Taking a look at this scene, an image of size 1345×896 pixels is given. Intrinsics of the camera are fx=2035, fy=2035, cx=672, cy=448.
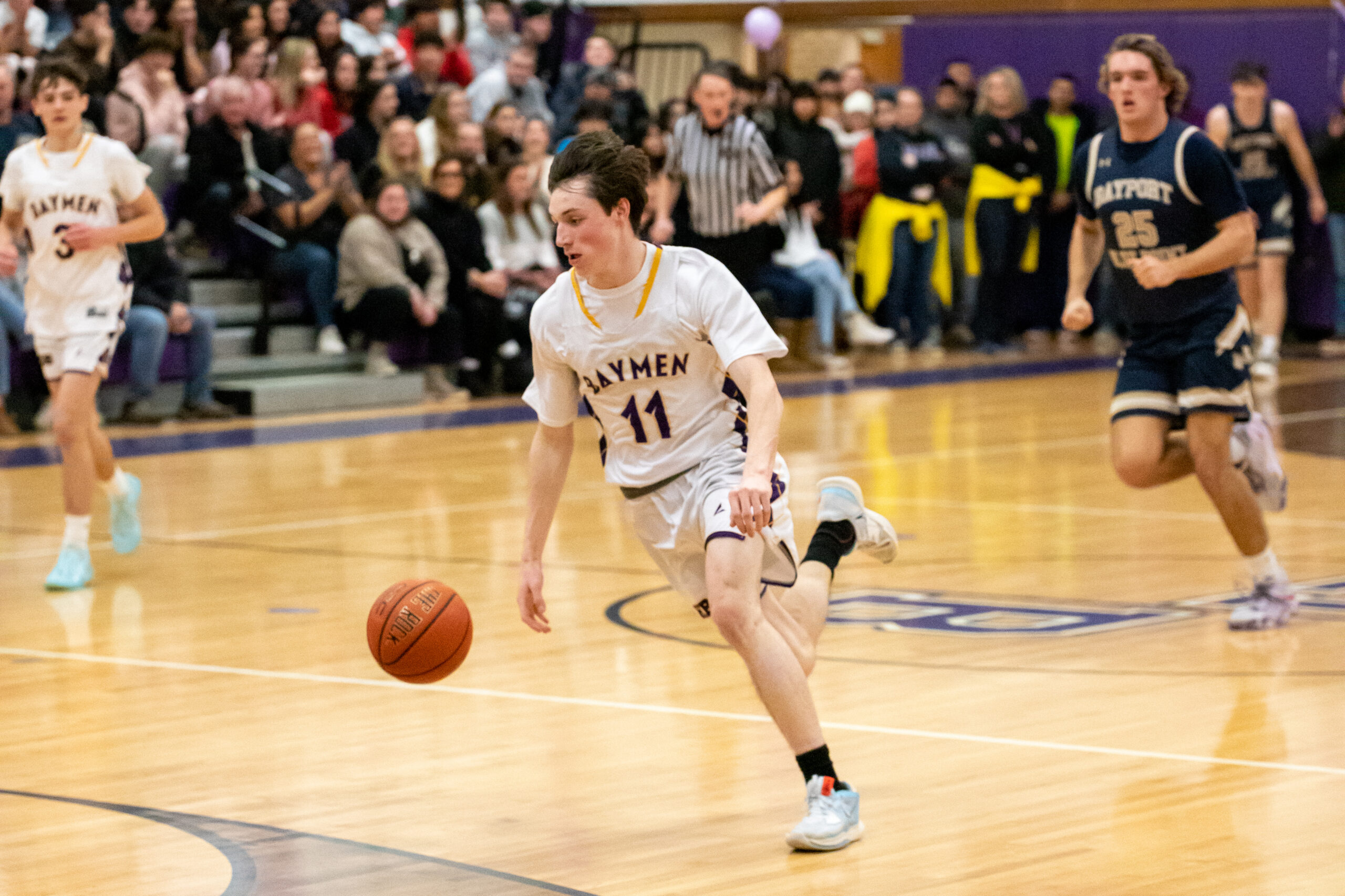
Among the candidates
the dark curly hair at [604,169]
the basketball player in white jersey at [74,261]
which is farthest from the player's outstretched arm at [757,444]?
the basketball player in white jersey at [74,261]

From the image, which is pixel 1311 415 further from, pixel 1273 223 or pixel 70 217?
pixel 70 217

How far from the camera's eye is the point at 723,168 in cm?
1176

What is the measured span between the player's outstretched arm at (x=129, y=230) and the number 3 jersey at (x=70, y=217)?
0.05m

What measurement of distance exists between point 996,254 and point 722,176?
21.1ft

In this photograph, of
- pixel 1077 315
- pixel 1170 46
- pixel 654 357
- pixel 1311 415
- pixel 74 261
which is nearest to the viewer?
pixel 654 357

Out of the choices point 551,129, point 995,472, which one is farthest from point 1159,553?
point 551,129

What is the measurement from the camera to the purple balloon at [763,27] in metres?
19.3

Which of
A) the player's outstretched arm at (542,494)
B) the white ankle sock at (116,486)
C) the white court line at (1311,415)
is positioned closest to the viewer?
the player's outstretched arm at (542,494)

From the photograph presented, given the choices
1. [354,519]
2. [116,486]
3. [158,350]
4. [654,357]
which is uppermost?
[654,357]

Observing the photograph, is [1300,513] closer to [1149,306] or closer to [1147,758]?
[1149,306]

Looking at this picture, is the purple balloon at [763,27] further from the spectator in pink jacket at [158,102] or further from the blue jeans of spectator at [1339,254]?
the spectator in pink jacket at [158,102]

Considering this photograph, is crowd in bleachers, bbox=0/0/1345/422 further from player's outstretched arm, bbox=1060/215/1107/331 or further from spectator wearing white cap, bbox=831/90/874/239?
player's outstretched arm, bbox=1060/215/1107/331

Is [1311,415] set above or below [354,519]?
below

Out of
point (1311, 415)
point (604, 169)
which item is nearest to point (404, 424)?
point (1311, 415)
